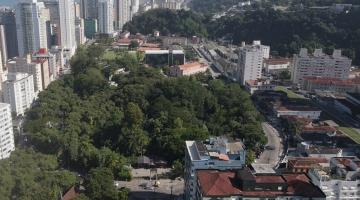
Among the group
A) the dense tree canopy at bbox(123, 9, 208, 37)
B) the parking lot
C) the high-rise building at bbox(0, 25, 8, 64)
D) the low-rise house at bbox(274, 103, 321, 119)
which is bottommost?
the parking lot

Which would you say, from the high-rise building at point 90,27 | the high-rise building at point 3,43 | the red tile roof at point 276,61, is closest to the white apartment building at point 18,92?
the high-rise building at point 3,43

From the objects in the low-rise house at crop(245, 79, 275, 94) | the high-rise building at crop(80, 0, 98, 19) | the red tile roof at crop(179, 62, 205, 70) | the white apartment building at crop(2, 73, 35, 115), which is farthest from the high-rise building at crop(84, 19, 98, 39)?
the low-rise house at crop(245, 79, 275, 94)

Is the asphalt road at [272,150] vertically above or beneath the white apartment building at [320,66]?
beneath

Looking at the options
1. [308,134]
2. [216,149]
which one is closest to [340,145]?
[308,134]

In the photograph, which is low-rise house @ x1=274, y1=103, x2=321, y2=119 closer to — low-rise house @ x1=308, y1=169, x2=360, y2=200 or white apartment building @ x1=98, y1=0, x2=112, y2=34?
low-rise house @ x1=308, y1=169, x2=360, y2=200

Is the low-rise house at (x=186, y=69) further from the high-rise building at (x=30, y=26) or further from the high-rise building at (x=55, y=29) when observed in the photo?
the high-rise building at (x=55, y=29)

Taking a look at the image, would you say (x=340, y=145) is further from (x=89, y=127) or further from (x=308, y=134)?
(x=89, y=127)
